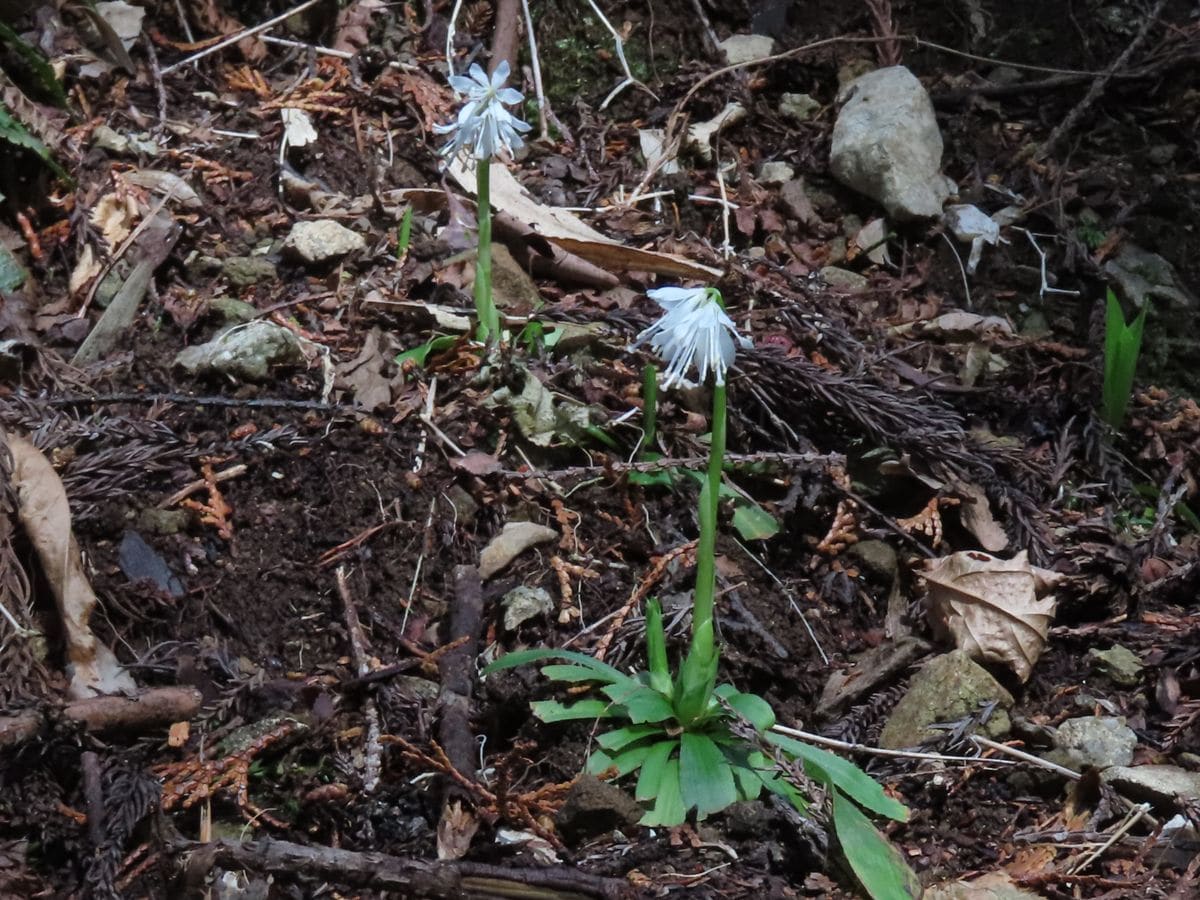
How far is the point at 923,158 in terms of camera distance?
314cm

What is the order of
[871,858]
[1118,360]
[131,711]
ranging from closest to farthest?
[871,858] < [131,711] < [1118,360]

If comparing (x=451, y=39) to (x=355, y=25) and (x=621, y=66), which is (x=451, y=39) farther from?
(x=621, y=66)

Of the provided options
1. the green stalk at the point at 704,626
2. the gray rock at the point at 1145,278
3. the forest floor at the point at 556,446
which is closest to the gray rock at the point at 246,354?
the forest floor at the point at 556,446

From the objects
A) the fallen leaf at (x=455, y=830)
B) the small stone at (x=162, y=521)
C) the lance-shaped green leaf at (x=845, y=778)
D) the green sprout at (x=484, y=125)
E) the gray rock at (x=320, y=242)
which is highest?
the green sprout at (x=484, y=125)

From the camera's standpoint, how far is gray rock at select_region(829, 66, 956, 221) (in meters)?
3.08

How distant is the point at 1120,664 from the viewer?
7.11ft

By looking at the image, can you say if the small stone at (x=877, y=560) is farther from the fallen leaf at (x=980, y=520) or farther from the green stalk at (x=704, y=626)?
the green stalk at (x=704, y=626)

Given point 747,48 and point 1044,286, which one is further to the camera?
point 747,48

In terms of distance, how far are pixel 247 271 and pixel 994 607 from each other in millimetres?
1938

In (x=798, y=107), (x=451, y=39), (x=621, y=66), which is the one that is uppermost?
(x=451, y=39)

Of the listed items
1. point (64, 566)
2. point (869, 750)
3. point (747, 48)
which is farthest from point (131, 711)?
point (747, 48)

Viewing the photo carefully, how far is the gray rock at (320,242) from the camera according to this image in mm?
2783

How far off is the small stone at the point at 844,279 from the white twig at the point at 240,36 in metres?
1.90

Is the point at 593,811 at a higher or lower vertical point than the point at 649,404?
lower
